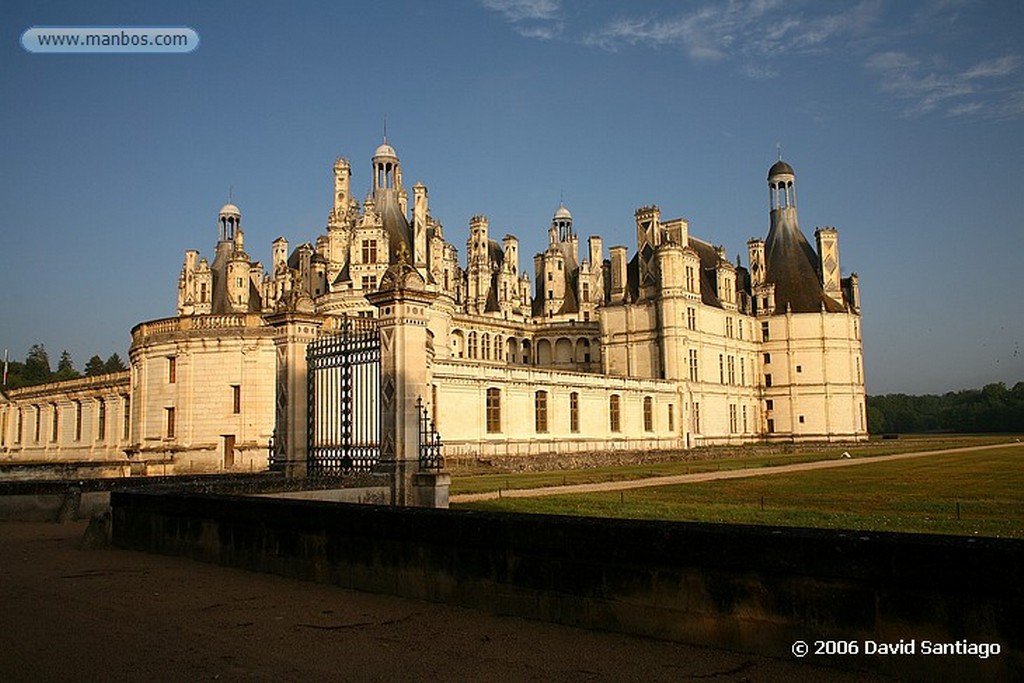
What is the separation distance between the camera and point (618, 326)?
63875mm

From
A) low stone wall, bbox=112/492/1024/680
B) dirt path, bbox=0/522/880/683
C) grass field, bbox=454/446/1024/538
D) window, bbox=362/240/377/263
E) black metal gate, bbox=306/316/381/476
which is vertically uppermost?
window, bbox=362/240/377/263

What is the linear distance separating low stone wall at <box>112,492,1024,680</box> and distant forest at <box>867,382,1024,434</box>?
12865cm

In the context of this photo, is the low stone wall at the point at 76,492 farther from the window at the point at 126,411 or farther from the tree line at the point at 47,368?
the tree line at the point at 47,368

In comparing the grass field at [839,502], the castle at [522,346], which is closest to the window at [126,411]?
the castle at [522,346]

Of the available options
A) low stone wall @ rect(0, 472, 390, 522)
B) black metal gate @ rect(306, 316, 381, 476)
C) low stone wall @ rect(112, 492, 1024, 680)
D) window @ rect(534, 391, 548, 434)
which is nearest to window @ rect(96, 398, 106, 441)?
window @ rect(534, 391, 548, 434)

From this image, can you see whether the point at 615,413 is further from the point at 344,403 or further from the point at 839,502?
the point at 344,403

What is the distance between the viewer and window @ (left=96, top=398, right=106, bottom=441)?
1951 inches

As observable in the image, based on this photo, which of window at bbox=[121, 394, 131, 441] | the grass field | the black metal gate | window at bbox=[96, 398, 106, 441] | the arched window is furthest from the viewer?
the arched window

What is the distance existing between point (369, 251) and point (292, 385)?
1571 inches

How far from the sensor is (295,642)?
6.89 metres

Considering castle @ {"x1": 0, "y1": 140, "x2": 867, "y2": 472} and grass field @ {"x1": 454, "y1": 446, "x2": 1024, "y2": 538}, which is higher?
castle @ {"x1": 0, "y1": 140, "x2": 867, "y2": 472}

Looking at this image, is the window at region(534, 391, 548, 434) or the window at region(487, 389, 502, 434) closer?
the window at region(487, 389, 502, 434)

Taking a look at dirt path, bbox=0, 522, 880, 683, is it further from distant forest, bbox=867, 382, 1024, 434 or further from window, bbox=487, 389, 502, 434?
distant forest, bbox=867, 382, 1024, 434

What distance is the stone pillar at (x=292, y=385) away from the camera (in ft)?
58.1
